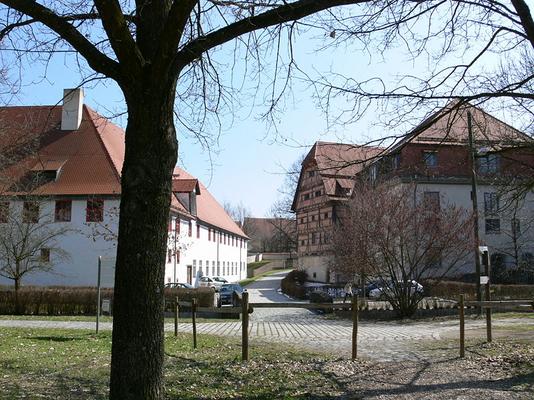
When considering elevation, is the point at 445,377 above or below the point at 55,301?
above

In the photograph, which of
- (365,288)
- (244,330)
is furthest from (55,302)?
(244,330)

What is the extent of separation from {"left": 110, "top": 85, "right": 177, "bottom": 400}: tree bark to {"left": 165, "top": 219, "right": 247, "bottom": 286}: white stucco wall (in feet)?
93.5

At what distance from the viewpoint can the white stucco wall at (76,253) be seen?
122ft

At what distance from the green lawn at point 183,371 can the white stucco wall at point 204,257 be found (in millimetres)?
20460

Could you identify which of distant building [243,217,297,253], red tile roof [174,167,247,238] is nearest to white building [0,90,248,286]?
red tile roof [174,167,247,238]

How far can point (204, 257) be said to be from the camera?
53.9 metres

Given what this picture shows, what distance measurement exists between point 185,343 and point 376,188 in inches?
616

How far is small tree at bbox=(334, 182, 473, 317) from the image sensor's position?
80.3ft

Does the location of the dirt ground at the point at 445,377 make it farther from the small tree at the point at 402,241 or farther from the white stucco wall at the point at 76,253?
the white stucco wall at the point at 76,253

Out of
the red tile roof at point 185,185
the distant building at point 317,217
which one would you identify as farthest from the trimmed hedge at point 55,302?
the distant building at point 317,217

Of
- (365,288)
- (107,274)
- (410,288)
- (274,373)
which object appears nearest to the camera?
(274,373)

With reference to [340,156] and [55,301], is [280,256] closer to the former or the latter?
[55,301]

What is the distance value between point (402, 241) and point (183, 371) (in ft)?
55.8

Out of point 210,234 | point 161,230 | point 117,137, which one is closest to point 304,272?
point 210,234
